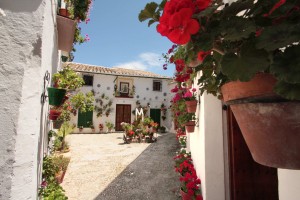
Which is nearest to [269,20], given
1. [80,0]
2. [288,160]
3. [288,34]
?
[288,34]

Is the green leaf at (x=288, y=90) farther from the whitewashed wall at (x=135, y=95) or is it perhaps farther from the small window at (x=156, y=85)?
the small window at (x=156, y=85)

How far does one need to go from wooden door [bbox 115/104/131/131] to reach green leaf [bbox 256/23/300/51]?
1932 cm

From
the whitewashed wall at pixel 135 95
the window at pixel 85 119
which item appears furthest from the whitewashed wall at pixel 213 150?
the window at pixel 85 119

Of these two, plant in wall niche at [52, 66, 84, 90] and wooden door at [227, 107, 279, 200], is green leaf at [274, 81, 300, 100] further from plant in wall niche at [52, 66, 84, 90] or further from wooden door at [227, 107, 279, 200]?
plant in wall niche at [52, 66, 84, 90]

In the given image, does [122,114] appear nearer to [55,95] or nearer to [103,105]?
[103,105]

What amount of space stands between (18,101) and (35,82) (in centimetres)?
24

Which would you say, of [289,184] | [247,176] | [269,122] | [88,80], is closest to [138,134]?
[88,80]

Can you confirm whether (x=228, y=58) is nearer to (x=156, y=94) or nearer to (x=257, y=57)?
(x=257, y=57)

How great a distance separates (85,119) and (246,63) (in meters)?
18.8

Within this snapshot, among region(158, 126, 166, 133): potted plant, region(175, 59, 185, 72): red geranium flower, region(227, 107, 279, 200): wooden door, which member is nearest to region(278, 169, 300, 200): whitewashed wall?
region(175, 59, 185, 72): red geranium flower

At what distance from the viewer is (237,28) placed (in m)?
0.73

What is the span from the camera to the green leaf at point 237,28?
0.70 metres

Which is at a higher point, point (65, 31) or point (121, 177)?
point (65, 31)

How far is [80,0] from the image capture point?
4.76 m
